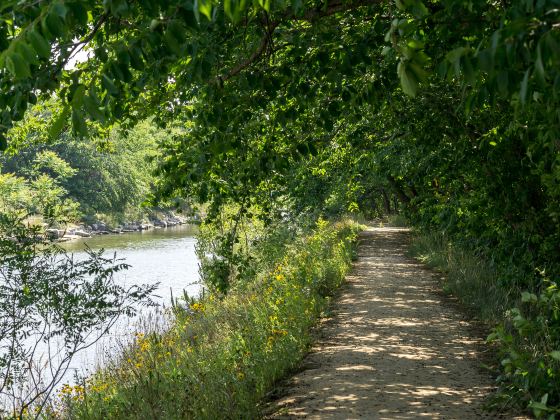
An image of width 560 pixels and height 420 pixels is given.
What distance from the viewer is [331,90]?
536 cm

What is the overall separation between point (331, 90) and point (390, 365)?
3134mm

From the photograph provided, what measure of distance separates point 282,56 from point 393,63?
1.40 meters

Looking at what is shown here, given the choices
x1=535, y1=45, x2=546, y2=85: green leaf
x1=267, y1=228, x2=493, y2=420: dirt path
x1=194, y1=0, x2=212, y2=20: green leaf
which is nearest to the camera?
x1=535, y1=45, x2=546, y2=85: green leaf

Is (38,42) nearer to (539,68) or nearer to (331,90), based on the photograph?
(539,68)

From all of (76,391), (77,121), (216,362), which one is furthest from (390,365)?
(77,121)

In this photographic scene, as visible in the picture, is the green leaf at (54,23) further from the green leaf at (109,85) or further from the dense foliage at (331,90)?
the green leaf at (109,85)

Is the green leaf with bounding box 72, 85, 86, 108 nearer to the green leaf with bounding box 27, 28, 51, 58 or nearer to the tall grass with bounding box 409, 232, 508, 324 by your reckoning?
the green leaf with bounding box 27, 28, 51, 58

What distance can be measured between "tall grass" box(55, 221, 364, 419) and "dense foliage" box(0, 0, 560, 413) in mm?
928

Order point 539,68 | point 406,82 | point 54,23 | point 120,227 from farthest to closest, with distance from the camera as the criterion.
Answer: point 120,227 → point 54,23 → point 406,82 → point 539,68

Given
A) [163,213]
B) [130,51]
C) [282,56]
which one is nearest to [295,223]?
[282,56]

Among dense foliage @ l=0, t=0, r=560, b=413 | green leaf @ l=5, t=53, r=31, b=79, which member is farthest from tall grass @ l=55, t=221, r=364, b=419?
green leaf @ l=5, t=53, r=31, b=79

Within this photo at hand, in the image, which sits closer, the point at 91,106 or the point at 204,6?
the point at 204,6

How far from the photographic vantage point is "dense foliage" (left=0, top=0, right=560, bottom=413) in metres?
2.08

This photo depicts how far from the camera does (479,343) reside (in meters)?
8.11
